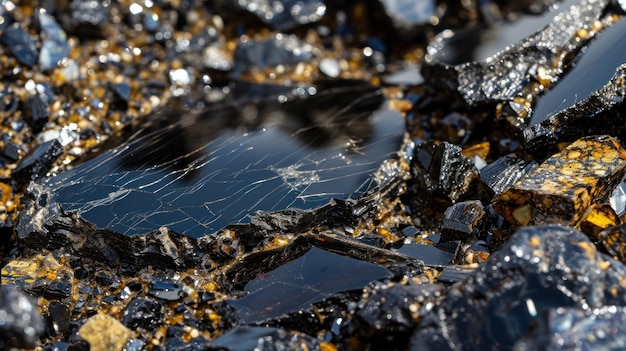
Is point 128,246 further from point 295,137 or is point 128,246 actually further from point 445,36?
point 445,36

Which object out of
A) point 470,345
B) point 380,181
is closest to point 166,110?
point 380,181

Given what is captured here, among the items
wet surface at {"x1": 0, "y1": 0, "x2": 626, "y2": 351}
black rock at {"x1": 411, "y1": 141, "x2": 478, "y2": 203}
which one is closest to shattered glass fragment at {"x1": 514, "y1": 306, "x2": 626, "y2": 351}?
wet surface at {"x1": 0, "y1": 0, "x2": 626, "y2": 351}

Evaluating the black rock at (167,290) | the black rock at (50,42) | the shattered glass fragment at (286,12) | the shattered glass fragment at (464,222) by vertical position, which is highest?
the black rock at (50,42)

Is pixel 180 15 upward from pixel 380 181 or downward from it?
upward

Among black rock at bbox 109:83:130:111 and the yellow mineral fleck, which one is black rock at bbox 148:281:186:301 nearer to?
the yellow mineral fleck

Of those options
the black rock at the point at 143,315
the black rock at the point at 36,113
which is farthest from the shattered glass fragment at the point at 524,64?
the black rock at the point at 36,113

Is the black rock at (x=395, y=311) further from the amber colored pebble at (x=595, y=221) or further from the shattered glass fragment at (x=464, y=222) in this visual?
the amber colored pebble at (x=595, y=221)
